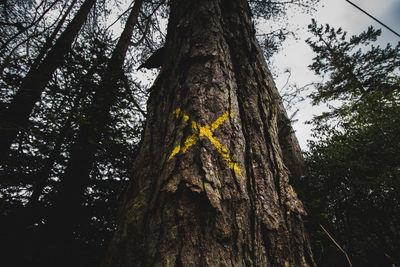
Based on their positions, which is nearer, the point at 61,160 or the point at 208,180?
the point at 208,180

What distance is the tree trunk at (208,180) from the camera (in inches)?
22.4

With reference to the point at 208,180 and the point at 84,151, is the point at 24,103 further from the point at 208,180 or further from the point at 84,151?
the point at 208,180

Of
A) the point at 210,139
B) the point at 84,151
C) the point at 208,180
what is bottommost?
the point at 208,180

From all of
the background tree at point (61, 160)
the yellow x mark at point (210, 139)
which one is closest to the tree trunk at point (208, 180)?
the yellow x mark at point (210, 139)

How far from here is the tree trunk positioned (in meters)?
0.57

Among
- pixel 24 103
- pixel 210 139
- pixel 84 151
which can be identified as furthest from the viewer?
pixel 84 151

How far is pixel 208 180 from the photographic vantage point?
2.06ft

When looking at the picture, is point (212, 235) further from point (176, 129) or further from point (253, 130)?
point (253, 130)

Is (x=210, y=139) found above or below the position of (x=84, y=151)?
below

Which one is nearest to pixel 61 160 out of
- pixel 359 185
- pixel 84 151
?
pixel 84 151

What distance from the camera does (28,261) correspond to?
1649mm

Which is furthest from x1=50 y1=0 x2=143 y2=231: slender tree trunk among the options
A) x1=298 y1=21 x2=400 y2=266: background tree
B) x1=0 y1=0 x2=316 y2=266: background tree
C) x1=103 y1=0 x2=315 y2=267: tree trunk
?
x1=298 y1=21 x2=400 y2=266: background tree

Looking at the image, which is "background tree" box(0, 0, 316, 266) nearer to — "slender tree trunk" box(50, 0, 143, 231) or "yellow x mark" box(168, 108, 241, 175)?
"slender tree trunk" box(50, 0, 143, 231)

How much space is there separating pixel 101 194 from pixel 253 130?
316 cm
